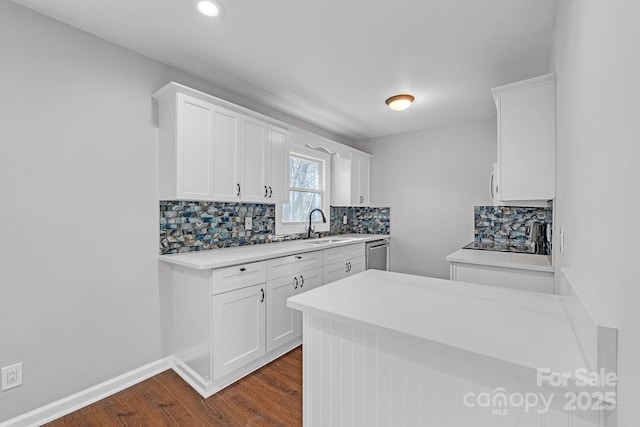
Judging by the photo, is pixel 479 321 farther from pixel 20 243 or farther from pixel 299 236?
pixel 299 236

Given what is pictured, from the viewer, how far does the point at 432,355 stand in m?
0.96

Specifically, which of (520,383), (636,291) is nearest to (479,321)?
(520,383)

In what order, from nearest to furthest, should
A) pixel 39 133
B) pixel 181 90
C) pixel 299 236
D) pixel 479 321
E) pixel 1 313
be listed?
pixel 479 321
pixel 1 313
pixel 39 133
pixel 181 90
pixel 299 236

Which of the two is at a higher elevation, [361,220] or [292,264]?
[361,220]

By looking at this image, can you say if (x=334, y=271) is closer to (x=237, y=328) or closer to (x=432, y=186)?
(x=237, y=328)

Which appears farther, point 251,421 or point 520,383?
point 251,421

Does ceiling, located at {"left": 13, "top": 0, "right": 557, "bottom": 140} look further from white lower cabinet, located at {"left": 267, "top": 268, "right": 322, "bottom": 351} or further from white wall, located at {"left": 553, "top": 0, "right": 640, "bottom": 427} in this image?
white lower cabinet, located at {"left": 267, "top": 268, "right": 322, "bottom": 351}

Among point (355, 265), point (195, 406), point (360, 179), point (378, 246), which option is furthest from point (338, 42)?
point (378, 246)

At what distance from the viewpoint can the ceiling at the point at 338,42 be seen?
175cm

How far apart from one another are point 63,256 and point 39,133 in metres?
0.76

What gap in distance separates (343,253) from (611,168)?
280cm

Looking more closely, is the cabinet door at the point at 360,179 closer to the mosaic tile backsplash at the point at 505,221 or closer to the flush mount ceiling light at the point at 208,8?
the mosaic tile backsplash at the point at 505,221

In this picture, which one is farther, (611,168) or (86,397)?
(86,397)

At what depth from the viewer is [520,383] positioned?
81 centimetres
